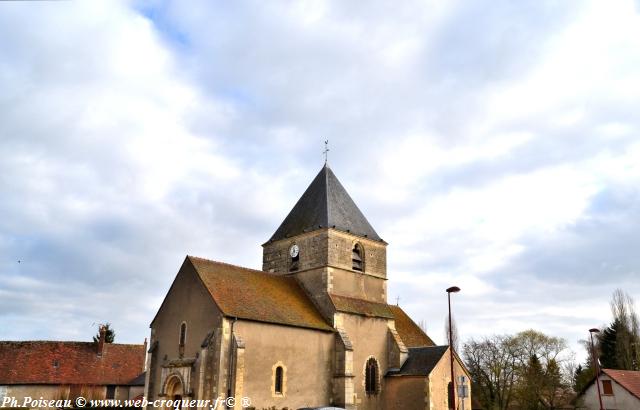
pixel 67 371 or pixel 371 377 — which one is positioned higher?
pixel 67 371

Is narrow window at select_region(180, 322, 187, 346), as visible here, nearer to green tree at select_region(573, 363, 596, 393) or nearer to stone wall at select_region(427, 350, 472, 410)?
stone wall at select_region(427, 350, 472, 410)

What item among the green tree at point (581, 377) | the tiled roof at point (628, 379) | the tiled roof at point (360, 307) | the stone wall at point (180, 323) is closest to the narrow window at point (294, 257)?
the tiled roof at point (360, 307)

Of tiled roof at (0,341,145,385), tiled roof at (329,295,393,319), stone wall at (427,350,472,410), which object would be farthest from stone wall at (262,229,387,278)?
tiled roof at (0,341,145,385)

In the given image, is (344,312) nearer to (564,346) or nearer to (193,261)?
(193,261)

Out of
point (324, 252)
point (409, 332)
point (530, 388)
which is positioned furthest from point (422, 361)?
point (530, 388)

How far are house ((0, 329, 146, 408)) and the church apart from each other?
38.0 feet

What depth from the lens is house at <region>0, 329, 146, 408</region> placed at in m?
32.9

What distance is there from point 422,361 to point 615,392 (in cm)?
1464

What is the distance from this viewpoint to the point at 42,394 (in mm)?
33406

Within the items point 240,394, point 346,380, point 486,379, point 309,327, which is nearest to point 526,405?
point 486,379

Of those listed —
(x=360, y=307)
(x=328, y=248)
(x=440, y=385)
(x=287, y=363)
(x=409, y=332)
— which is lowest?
(x=440, y=385)

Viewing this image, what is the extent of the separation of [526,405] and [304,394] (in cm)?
1874

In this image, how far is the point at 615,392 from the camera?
112ft

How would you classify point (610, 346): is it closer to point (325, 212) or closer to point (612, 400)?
point (612, 400)
